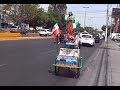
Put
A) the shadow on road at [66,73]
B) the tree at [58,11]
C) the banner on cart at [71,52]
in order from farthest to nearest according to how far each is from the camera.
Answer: the tree at [58,11]
the shadow on road at [66,73]
the banner on cart at [71,52]

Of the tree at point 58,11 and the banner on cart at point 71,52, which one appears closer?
the banner on cart at point 71,52

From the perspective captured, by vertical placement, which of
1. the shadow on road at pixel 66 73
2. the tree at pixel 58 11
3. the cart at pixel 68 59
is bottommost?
the shadow on road at pixel 66 73

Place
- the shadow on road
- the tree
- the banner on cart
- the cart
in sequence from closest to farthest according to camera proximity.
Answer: the cart, the banner on cart, the shadow on road, the tree

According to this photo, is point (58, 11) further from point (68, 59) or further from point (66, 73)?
point (68, 59)

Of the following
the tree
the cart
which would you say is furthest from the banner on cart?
the tree

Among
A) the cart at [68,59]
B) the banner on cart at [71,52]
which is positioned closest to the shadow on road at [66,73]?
the cart at [68,59]

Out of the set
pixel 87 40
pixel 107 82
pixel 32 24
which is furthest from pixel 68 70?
pixel 32 24

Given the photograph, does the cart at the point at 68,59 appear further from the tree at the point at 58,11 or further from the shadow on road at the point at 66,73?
the tree at the point at 58,11

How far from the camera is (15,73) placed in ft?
42.1

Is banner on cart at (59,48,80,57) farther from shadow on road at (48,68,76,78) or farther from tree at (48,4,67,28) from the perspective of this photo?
tree at (48,4,67,28)

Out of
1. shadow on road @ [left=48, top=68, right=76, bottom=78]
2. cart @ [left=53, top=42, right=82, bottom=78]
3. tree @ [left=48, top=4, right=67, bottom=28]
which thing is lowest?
shadow on road @ [left=48, top=68, right=76, bottom=78]

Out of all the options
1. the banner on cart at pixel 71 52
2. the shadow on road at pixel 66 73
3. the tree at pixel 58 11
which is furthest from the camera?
the tree at pixel 58 11

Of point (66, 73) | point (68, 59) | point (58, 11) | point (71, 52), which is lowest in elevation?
point (66, 73)

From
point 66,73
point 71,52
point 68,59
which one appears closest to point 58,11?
point 66,73
